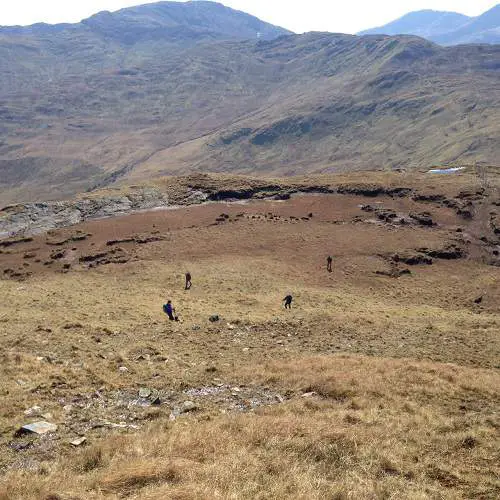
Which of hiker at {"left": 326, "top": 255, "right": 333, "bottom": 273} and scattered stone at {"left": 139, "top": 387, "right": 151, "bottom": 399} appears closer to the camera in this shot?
scattered stone at {"left": 139, "top": 387, "right": 151, "bottom": 399}

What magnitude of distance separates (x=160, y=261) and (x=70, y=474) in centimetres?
3087

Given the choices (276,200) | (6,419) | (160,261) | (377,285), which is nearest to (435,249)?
(377,285)

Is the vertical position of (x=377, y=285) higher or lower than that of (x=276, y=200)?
lower

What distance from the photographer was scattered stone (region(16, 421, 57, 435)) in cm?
1155

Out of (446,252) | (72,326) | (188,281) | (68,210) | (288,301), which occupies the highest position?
(68,210)

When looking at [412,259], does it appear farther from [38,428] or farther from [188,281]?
[38,428]

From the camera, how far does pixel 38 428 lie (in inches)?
460

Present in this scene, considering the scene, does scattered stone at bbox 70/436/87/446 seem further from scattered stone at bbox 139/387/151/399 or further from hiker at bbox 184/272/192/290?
hiker at bbox 184/272/192/290

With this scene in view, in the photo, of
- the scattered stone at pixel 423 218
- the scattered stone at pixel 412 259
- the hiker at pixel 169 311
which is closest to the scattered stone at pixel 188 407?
the hiker at pixel 169 311

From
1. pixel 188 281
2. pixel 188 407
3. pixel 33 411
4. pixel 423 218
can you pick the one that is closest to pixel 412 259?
pixel 423 218

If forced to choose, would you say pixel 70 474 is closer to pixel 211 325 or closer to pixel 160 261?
pixel 211 325

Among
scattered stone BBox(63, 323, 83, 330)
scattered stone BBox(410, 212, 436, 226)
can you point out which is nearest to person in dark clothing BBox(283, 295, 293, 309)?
scattered stone BBox(63, 323, 83, 330)

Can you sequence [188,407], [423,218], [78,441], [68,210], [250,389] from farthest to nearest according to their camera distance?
[68,210], [423,218], [250,389], [188,407], [78,441]

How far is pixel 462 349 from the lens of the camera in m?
22.3
